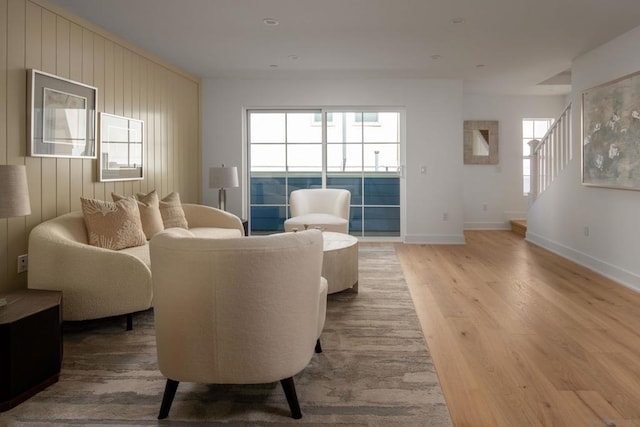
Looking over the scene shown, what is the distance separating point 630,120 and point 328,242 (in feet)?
9.92

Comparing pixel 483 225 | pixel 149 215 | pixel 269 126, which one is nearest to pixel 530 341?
pixel 149 215

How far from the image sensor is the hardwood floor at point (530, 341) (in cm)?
212

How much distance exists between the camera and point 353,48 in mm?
5145

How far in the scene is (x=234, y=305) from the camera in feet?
6.13

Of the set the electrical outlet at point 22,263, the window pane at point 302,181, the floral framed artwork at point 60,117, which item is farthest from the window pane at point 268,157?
the electrical outlet at point 22,263

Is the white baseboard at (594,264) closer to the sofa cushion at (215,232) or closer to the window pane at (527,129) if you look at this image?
the window pane at (527,129)

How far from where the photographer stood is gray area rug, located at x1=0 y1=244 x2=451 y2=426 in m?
2.02

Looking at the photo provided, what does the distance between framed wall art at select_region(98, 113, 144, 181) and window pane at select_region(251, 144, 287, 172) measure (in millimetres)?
2154

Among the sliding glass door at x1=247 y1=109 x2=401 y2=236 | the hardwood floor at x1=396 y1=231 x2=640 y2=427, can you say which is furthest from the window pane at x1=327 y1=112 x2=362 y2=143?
the hardwood floor at x1=396 y1=231 x2=640 y2=427

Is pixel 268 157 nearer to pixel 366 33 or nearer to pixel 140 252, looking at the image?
pixel 366 33

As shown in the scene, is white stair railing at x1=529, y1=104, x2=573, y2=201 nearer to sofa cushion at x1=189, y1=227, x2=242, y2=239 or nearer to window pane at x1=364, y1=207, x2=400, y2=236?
window pane at x1=364, y1=207, x2=400, y2=236

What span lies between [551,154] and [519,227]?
1.63 meters

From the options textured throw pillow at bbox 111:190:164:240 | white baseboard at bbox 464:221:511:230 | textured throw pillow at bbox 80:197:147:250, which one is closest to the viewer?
textured throw pillow at bbox 80:197:147:250

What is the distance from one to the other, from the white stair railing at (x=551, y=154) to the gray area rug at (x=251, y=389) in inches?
161
